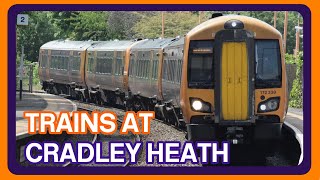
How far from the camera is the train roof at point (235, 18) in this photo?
13.5 m

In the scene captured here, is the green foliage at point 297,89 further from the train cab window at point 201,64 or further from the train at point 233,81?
the train cab window at point 201,64

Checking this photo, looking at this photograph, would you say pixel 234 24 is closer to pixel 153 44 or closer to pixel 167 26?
pixel 153 44

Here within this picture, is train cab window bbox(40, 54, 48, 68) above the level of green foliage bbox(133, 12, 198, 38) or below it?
below

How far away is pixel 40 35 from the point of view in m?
25.1

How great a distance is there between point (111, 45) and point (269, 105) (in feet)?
58.5

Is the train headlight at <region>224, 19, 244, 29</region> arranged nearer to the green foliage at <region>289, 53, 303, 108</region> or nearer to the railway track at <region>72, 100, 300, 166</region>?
the railway track at <region>72, 100, 300, 166</region>

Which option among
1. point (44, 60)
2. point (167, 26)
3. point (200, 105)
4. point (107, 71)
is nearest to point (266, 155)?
point (200, 105)

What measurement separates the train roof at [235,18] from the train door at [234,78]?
298 millimetres

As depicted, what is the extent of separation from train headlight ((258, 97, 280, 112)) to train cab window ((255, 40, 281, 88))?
0.22 meters

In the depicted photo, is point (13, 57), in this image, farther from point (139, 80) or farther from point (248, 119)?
point (139, 80)

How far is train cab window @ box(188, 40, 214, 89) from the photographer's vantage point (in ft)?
43.6

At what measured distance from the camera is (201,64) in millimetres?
13547

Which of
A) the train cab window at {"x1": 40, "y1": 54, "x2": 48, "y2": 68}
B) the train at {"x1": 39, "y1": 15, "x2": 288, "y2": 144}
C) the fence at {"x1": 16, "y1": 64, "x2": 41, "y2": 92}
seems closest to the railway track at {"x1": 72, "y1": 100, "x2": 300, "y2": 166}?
the train at {"x1": 39, "y1": 15, "x2": 288, "y2": 144}

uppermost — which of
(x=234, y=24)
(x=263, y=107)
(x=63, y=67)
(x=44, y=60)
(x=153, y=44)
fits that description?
(x=234, y=24)
